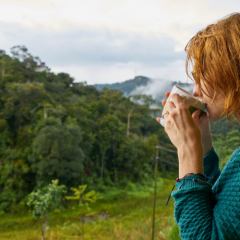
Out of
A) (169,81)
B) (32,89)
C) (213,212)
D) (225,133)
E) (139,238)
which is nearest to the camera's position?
(213,212)

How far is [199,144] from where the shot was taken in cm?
43

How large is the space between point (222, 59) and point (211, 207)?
255 millimetres

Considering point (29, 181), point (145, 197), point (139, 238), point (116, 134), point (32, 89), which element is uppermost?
point (32, 89)

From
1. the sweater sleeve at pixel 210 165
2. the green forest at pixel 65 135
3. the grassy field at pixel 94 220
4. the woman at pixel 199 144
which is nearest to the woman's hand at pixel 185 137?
the woman at pixel 199 144

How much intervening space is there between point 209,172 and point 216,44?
0.34m

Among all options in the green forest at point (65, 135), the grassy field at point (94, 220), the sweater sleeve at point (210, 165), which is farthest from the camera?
the green forest at point (65, 135)

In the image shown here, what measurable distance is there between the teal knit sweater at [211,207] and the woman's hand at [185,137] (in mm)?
22

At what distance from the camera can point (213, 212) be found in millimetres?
392

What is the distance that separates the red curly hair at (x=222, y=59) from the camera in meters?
0.39

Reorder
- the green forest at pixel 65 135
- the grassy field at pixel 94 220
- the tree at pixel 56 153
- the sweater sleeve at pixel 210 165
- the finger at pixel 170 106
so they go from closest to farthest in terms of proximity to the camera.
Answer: the finger at pixel 170 106 → the sweater sleeve at pixel 210 165 → the grassy field at pixel 94 220 → the tree at pixel 56 153 → the green forest at pixel 65 135

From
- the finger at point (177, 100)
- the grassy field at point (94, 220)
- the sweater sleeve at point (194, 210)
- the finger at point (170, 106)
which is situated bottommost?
the grassy field at point (94, 220)

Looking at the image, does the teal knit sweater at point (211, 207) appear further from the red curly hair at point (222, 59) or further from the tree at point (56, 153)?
the tree at point (56, 153)

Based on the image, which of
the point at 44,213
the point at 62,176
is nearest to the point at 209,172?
the point at 44,213

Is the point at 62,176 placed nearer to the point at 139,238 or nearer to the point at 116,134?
the point at 116,134
